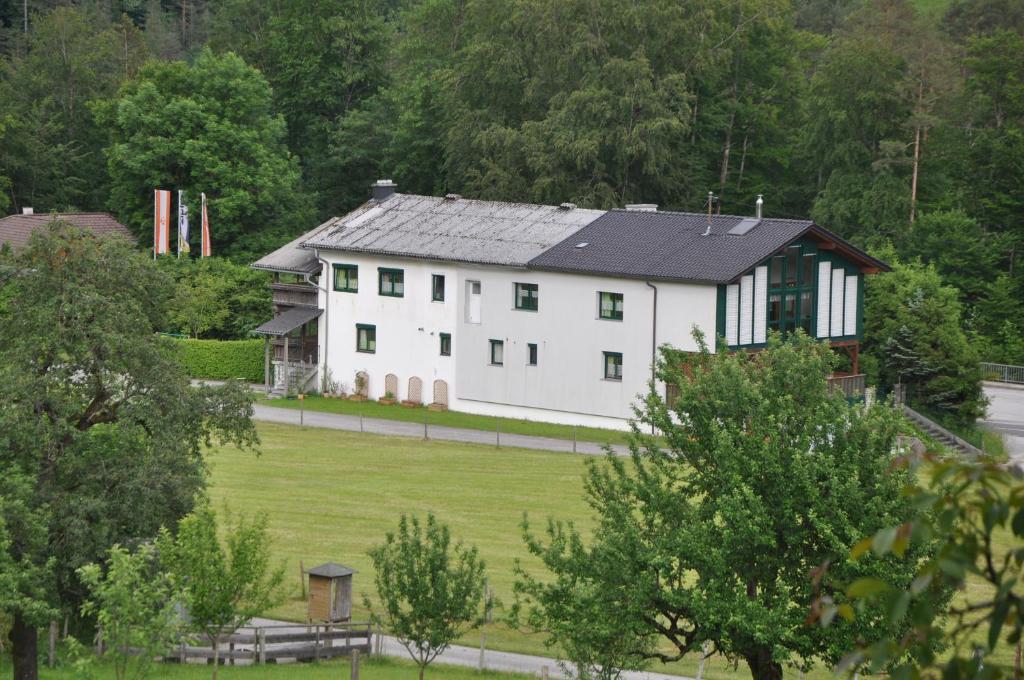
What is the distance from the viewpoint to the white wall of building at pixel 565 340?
186 feet

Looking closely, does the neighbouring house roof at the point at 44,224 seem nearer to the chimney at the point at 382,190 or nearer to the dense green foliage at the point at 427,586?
the chimney at the point at 382,190

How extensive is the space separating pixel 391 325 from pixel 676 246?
38.9ft

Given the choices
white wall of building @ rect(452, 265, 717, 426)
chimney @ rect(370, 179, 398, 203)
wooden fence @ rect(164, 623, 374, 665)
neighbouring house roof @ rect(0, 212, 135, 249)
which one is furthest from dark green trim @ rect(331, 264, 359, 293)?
wooden fence @ rect(164, 623, 374, 665)

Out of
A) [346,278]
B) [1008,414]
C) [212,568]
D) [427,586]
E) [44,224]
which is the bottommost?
[427,586]

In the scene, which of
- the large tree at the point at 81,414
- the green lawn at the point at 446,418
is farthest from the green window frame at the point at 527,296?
the large tree at the point at 81,414

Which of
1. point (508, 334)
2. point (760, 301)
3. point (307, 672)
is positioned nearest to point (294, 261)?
point (508, 334)

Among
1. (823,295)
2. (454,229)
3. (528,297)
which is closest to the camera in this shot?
(823,295)

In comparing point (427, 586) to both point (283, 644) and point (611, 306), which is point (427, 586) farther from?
point (611, 306)

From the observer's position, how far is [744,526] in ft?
72.5

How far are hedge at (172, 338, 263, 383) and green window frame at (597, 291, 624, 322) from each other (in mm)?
15238

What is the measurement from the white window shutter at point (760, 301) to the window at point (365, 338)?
15.2 metres

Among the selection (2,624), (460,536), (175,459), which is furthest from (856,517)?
(460,536)

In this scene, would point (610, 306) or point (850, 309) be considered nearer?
point (610, 306)

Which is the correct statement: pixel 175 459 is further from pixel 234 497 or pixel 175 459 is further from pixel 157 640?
pixel 234 497
